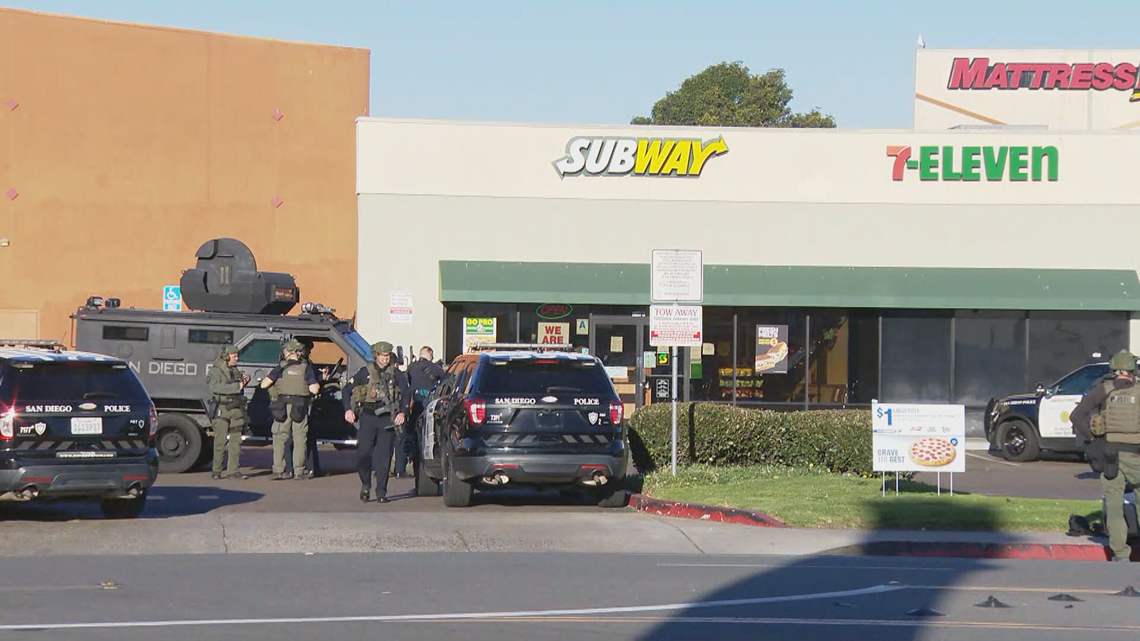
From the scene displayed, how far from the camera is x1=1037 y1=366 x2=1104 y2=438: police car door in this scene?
2497cm

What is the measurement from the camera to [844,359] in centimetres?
3080

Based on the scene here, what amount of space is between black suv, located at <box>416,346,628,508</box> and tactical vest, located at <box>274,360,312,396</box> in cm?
369

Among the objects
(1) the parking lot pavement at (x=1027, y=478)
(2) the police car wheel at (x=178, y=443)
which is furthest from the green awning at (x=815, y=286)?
(2) the police car wheel at (x=178, y=443)

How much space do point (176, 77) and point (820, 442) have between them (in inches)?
704

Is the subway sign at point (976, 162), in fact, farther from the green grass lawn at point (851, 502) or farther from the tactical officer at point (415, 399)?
the green grass lawn at point (851, 502)

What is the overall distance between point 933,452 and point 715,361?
13344mm

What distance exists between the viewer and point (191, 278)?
23422 mm

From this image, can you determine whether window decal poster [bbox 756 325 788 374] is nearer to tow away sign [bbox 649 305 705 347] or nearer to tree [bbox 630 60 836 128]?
tow away sign [bbox 649 305 705 347]

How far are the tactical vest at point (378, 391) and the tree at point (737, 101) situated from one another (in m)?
62.8

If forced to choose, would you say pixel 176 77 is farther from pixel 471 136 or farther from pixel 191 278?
pixel 191 278

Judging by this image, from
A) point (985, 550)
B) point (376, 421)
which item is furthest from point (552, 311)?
point (985, 550)

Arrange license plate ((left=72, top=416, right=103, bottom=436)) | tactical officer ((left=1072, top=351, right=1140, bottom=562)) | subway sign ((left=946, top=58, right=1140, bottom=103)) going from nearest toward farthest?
tactical officer ((left=1072, top=351, right=1140, bottom=562))
license plate ((left=72, top=416, right=103, bottom=436))
subway sign ((left=946, top=58, right=1140, bottom=103))

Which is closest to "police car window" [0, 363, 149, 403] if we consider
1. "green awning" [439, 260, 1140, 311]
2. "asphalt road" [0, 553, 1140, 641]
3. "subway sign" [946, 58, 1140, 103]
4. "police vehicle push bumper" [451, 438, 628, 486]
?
"asphalt road" [0, 553, 1140, 641]

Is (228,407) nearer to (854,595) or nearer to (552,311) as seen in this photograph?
(552,311)
